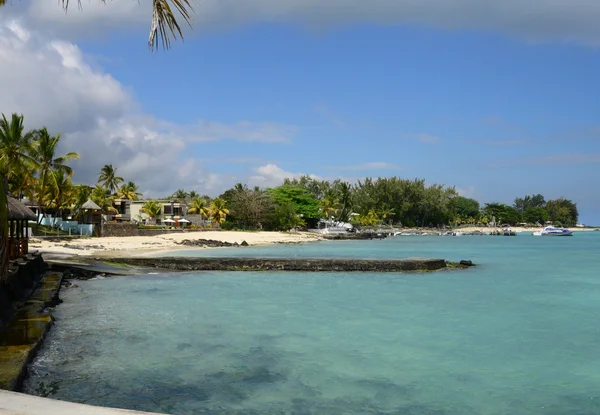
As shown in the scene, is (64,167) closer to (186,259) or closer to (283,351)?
(186,259)

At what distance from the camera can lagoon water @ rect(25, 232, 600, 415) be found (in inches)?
277

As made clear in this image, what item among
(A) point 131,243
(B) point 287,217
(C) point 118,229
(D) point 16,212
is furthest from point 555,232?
(D) point 16,212

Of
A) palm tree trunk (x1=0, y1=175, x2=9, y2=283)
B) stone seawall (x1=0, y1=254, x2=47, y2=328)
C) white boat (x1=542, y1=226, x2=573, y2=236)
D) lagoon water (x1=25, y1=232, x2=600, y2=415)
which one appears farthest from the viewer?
white boat (x1=542, y1=226, x2=573, y2=236)

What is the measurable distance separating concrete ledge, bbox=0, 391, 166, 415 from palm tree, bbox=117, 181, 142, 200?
82662 millimetres

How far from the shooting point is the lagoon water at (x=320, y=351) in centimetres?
703

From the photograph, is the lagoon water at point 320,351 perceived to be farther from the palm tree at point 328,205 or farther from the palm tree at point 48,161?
the palm tree at point 328,205

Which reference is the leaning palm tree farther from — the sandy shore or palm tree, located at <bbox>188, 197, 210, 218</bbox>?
palm tree, located at <bbox>188, 197, 210, 218</bbox>

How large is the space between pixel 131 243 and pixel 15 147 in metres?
10.1

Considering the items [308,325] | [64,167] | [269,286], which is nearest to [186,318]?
[308,325]

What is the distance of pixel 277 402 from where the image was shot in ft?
22.6

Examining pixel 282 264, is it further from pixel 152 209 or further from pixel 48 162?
pixel 152 209

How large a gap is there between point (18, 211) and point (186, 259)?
32.2 feet

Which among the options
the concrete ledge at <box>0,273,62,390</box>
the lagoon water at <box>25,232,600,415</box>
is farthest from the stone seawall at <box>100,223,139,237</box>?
the concrete ledge at <box>0,273,62,390</box>

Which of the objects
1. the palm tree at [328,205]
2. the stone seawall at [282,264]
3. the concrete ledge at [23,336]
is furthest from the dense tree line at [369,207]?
the concrete ledge at [23,336]
